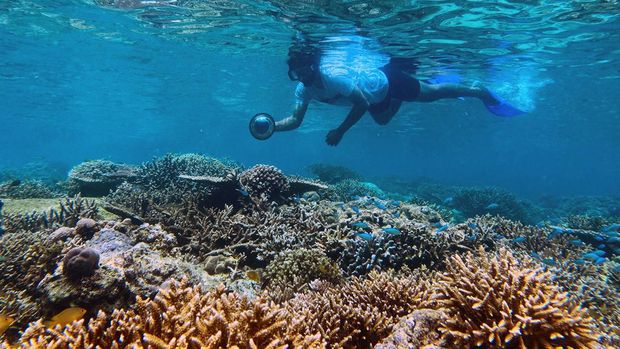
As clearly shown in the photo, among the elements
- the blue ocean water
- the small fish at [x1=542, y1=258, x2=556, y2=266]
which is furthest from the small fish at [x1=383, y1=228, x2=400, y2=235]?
the blue ocean water

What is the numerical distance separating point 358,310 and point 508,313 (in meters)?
1.42

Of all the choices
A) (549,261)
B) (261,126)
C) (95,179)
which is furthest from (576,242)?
(95,179)

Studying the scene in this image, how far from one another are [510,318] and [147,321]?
2821 mm

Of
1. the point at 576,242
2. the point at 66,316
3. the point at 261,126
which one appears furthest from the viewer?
the point at 261,126

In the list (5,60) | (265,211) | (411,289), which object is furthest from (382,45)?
(5,60)

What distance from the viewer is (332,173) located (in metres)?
21.2

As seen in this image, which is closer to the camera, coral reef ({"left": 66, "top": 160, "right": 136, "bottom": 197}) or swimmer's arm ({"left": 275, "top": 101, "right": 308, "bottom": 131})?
coral reef ({"left": 66, "top": 160, "right": 136, "bottom": 197})

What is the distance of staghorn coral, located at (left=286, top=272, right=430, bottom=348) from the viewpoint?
3238 millimetres

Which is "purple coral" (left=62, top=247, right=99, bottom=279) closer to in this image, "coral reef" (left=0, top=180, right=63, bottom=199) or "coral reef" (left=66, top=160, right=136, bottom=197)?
"coral reef" (left=66, top=160, right=136, bottom=197)

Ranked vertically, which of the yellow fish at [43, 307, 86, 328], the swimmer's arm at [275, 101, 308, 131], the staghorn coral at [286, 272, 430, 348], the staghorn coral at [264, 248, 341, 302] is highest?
the yellow fish at [43, 307, 86, 328]

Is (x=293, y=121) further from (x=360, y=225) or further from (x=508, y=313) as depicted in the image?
(x=508, y=313)

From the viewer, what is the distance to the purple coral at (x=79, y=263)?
316cm

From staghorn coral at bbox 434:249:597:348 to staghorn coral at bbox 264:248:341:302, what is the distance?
7.85ft

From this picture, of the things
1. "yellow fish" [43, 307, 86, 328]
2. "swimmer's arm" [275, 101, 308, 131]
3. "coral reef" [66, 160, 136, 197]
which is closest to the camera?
"yellow fish" [43, 307, 86, 328]
